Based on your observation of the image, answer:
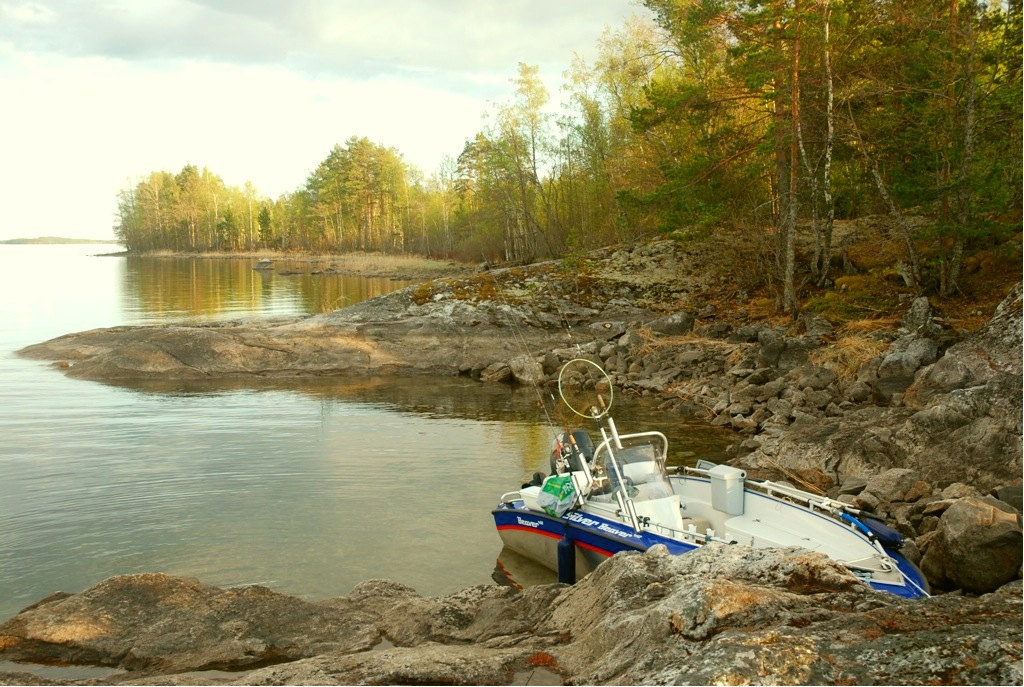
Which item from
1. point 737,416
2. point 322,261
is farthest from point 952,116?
point 322,261

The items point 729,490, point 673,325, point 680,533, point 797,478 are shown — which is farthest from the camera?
point 673,325

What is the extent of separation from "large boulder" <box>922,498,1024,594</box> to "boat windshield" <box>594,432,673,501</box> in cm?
264

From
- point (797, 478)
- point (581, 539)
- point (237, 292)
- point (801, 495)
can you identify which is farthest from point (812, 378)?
point (237, 292)

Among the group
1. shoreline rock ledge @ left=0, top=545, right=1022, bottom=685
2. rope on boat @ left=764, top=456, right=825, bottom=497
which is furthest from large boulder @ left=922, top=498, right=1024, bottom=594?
rope on boat @ left=764, top=456, right=825, bottom=497

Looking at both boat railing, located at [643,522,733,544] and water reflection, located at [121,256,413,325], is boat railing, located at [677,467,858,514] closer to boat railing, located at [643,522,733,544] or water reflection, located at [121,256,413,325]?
boat railing, located at [643,522,733,544]

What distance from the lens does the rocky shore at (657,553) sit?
3873 millimetres

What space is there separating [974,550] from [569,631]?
13.7 ft

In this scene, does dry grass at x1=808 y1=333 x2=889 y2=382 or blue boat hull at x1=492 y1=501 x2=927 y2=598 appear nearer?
blue boat hull at x1=492 y1=501 x2=927 y2=598

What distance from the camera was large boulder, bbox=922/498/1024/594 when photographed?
23.2ft

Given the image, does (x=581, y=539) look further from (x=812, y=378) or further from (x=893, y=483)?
(x=812, y=378)

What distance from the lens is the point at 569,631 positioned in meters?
5.25

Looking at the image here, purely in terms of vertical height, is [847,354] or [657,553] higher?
[847,354]

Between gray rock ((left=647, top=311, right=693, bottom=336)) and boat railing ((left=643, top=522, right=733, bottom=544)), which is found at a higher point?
gray rock ((left=647, top=311, right=693, bottom=336))

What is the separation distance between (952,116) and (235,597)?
52.4ft
